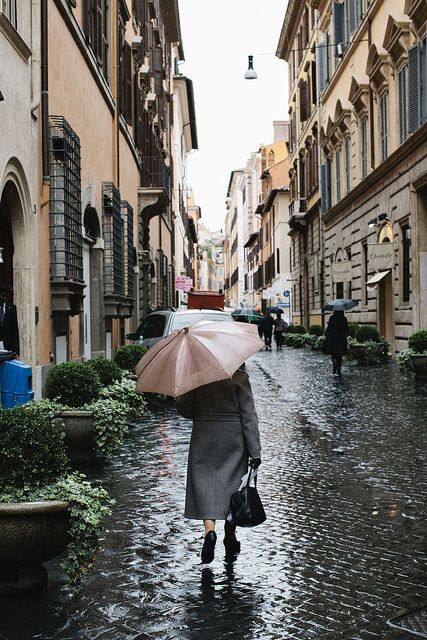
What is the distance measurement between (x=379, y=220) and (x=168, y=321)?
11.3m

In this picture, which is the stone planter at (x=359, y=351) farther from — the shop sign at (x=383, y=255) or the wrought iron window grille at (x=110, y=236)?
the wrought iron window grille at (x=110, y=236)

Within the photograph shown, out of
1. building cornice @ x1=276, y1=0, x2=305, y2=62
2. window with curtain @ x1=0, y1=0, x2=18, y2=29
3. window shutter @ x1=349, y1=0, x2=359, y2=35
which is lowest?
window with curtain @ x1=0, y1=0, x2=18, y2=29

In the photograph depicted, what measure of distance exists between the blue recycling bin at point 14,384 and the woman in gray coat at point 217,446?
287 centimetres

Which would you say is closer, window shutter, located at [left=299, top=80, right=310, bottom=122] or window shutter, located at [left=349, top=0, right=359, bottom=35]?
window shutter, located at [left=349, top=0, right=359, bottom=35]

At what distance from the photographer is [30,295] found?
39.2 ft

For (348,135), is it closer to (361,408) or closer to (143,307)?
(143,307)

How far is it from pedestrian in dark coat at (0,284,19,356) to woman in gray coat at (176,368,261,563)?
17.4ft

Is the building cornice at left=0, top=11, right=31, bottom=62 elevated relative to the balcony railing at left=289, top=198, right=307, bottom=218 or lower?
lower

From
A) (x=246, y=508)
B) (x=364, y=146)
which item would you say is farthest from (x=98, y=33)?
(x=246, y=508)

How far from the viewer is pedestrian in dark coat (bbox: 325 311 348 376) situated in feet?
70.9

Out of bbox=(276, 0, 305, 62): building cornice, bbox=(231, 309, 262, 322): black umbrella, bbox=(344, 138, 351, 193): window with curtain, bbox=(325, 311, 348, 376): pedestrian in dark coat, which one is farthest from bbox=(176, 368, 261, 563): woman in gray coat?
bbox=(231, 309, 262, 322): black umbrella

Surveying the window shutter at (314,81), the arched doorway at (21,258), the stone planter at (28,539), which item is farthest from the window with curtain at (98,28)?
the window shutter at (314,81)

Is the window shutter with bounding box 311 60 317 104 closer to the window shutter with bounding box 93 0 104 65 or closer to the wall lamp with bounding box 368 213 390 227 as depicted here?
the wall lamp with bounding box 368 213 390 227

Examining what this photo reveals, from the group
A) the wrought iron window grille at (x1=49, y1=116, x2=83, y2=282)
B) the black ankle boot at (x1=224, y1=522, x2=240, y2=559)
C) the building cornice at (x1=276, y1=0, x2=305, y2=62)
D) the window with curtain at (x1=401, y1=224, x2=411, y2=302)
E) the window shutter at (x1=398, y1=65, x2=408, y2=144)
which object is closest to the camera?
the black ankle boot at (x1=224, y1=522, x2=240, y2=559)
